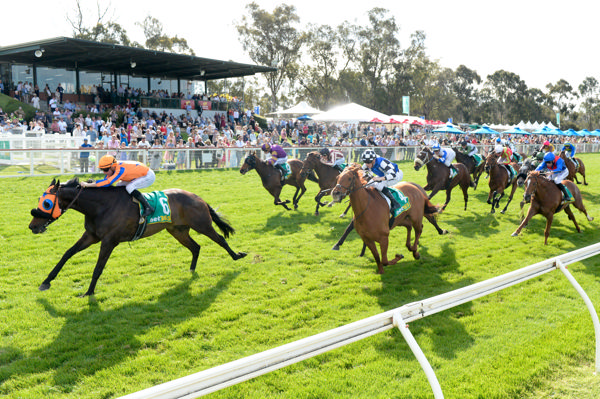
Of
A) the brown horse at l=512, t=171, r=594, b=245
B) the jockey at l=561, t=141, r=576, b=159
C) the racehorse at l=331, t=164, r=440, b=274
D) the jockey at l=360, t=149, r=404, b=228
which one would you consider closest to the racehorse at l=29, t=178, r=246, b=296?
the racehorse at l=331, t=164, r=440, b=274

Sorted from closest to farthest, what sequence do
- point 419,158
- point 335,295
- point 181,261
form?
1. point 335,295
2. point 181,261
3. point 419,158

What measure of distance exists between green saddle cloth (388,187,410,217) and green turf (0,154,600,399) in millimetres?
855

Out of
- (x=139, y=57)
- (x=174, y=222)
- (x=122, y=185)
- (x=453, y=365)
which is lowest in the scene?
(x=453, y=365)

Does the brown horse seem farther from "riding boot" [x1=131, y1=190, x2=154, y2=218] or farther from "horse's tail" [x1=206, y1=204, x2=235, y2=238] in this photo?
"riding boot" [x1=131, y1=190, x2=154, y2=218]

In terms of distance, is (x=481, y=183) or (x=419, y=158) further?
(x=481, y=183)

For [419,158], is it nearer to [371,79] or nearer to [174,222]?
[174,222]

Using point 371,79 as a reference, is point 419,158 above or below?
below

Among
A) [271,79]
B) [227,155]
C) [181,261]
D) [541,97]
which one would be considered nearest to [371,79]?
[271,79]

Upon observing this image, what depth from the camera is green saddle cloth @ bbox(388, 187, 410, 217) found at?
7.18 metres

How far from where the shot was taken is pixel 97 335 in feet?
15.9

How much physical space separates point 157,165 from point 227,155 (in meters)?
2.71

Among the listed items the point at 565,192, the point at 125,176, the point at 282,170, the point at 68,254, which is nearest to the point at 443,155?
the point at 565,192

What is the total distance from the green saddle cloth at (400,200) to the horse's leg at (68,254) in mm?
4182

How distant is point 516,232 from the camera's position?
9.20m
